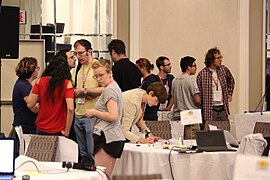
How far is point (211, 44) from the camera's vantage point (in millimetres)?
10805

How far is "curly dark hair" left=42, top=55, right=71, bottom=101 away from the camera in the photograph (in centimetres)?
588

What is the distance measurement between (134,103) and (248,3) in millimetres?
5756

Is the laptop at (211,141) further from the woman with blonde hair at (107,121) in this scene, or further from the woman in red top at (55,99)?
the woman in red top at (55,99)

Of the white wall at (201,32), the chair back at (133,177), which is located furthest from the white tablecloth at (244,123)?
the chair back at (133,177)

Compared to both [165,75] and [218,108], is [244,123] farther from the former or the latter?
[165,75]

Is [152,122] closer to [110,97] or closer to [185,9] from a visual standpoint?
[110,97]

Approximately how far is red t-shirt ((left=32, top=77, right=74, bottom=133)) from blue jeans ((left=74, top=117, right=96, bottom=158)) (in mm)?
680

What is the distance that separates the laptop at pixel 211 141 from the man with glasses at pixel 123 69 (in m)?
1.84

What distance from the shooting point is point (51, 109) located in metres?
5.95

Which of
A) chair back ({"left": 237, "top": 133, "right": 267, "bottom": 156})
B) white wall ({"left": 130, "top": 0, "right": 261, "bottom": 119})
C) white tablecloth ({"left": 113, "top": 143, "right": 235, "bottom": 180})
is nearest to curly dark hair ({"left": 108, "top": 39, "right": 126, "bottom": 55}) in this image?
white tablecloth ({"left": 113, "top": 143, "right": 235, "bottom": 180})

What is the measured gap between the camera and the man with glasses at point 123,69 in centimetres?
711

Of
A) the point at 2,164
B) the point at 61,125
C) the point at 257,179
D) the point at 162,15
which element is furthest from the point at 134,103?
the point at 162,15

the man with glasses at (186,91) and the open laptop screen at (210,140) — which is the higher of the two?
the man with glasses at (186,91)

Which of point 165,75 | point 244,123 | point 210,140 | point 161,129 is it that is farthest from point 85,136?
point 165,75
